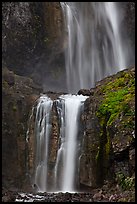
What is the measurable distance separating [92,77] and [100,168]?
11.5 m

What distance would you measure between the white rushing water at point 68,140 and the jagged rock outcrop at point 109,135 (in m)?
0.62

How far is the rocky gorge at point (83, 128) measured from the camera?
12578 mm

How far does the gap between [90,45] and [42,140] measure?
417 inches

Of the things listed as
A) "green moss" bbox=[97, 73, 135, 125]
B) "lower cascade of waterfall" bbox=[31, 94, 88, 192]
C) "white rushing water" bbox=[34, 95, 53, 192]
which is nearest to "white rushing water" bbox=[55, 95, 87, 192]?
"lower cascade of waterfall" bbox=[31, 94, 88, 192]

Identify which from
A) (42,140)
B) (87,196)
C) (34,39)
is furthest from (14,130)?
(34,39)

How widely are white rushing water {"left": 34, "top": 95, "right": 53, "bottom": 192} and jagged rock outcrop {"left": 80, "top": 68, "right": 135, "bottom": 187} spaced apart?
1.81 meters

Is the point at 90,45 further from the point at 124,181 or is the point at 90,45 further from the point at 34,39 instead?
the point at 124,181

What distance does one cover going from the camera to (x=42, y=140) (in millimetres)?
16031

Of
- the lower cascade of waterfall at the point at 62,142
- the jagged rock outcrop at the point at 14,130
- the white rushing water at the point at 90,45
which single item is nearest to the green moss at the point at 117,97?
the lower cascade of waterfall at the point at 62,142

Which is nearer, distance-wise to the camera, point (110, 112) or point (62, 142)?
point (110, 112)

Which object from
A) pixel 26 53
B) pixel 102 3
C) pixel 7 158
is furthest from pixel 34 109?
pixel 102 3

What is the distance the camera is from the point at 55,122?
16.1 metres

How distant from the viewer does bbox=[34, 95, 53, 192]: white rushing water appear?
612 inches

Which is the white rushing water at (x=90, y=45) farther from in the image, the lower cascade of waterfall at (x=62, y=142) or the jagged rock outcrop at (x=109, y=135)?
the jagged rock outcrop at (x=109, y=135)
